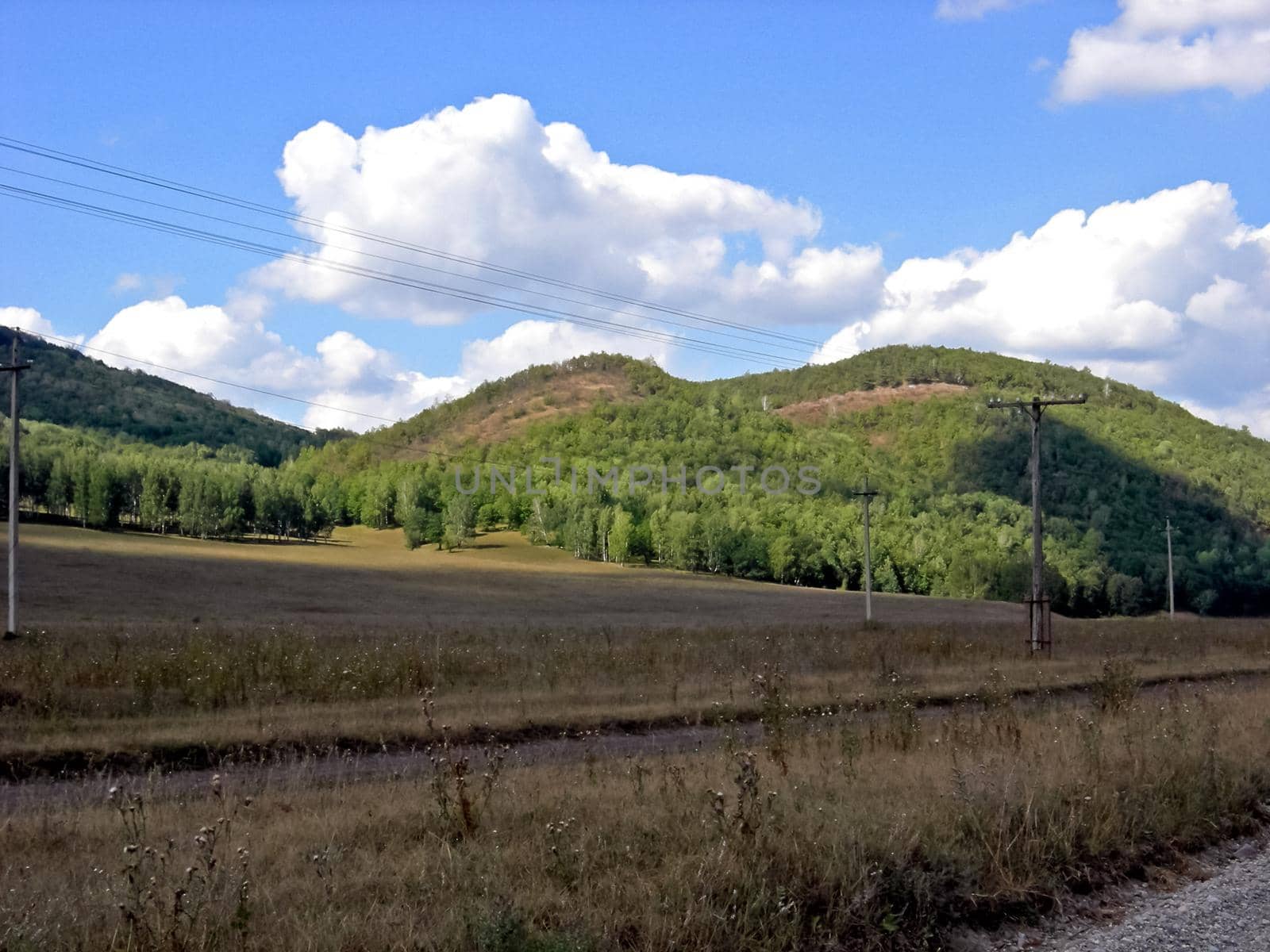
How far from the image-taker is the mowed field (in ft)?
139

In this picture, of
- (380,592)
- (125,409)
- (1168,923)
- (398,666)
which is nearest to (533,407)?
(125,409)

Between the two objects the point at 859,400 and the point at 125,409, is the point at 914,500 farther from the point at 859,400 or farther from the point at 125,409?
the point at 125,409

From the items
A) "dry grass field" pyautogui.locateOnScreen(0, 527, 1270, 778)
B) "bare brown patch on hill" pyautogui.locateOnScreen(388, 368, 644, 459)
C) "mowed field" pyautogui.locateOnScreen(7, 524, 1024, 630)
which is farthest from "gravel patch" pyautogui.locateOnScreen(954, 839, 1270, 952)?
"bare brown patch on hill" pyautogui.locateOnScreen(388, 368, 644, 459)

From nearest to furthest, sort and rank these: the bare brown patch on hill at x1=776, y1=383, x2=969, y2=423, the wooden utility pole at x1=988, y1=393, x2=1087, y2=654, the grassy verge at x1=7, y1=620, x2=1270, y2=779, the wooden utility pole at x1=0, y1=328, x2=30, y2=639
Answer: the grassy verge at x1=7, y1=620, x2=1270, y2=779, the wooden utility pole at x1=0, y1=328, x2=30, y2=639, the wooden utility pole at x1=988, y1=393, x2=1087, y2=654, the bare brown patch on hill at x1=776, y1=383, x2=969, y2=423

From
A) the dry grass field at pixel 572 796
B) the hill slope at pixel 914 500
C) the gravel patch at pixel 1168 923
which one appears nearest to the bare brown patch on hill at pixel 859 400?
the hill slope at pixel 914 500

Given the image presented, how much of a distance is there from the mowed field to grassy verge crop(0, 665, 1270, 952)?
26.3 m

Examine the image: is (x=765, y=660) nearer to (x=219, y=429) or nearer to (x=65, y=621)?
(x=65, y=621)

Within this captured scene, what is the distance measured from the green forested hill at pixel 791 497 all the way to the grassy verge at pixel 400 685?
56.6 meters

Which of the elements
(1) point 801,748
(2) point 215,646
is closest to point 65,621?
(2) point 215,646

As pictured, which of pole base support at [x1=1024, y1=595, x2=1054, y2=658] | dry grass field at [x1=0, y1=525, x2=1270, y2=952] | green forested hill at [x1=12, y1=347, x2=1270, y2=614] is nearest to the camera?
dry grass field at [x1=0, y1=525, x2=1270, y2=952]

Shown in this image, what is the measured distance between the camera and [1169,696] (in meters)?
16.6

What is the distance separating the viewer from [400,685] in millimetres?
19391

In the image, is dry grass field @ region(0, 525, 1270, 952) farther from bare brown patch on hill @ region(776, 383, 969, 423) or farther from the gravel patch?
bare brown patch on hill @ region(776, 383, 969, 423)

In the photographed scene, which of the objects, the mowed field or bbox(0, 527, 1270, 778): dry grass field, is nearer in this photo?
bbox(0, 527, 1270, 778): dry grass field
